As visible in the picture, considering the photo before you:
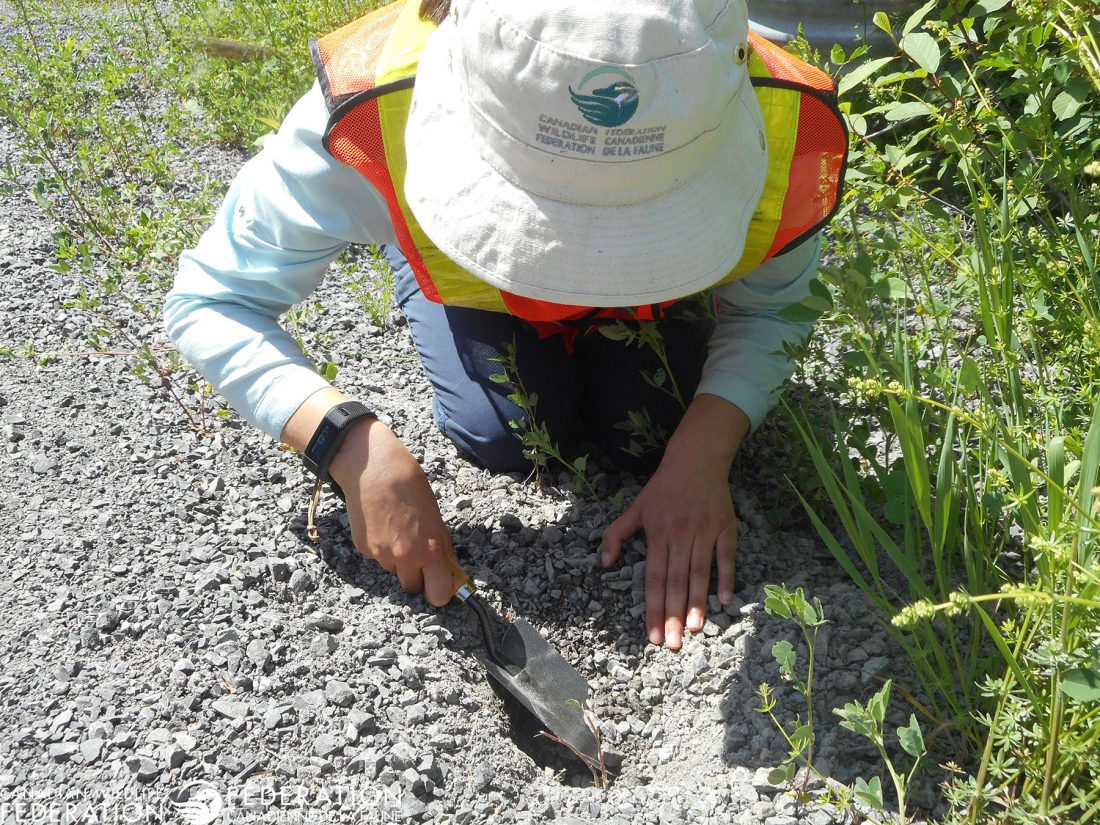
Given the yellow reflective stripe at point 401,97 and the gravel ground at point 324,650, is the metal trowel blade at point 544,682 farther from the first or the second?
the yellow reflective stripe at point 401,97

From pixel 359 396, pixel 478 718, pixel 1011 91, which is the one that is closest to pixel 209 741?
pixel 478 718

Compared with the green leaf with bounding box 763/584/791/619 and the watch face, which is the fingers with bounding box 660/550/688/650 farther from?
the watch face

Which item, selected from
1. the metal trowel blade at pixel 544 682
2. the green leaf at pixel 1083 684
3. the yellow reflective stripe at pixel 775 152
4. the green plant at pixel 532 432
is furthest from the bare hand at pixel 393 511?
the green leaf at pixel 1083 684

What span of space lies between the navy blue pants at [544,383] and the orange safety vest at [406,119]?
394 millimetres

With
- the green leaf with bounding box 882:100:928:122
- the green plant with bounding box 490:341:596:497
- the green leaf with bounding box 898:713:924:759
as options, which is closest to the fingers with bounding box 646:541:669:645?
the green plant with bounding box 490:341:596:497

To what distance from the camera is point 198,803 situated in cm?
147

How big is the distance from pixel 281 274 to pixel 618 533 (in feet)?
2.57

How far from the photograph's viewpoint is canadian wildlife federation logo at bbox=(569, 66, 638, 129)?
114 cm

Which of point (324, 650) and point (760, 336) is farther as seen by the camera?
point (760, 336)

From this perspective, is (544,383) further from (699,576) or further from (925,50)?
(925,50)

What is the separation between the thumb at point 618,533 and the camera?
1854mm

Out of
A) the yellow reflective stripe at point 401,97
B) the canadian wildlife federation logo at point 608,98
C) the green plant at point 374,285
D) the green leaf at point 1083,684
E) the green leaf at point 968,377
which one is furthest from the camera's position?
the green plant at point 374,285

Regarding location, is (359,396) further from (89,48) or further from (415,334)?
(89,48)

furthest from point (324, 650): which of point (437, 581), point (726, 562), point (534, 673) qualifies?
point (726, 562)
